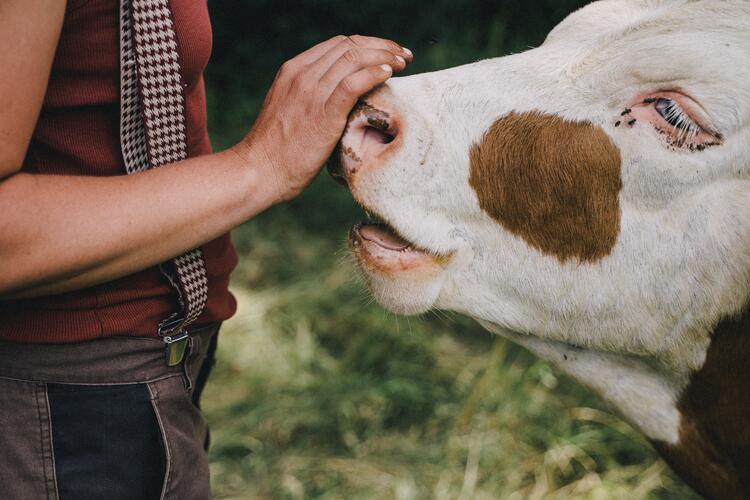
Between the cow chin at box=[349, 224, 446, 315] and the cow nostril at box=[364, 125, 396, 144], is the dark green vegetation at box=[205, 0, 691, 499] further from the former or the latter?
the cow nostril at box=[364, 125, 396, 144]

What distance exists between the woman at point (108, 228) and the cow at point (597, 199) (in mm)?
176

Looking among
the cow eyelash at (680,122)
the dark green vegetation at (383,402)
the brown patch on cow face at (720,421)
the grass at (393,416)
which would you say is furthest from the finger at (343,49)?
the dark green vegetation at (383,402)

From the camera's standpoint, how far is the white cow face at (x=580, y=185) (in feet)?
5.17

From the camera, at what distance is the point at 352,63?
1.49m

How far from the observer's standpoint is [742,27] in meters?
1.61

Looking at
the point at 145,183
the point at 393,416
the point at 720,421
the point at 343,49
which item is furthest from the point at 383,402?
the point at 145,183

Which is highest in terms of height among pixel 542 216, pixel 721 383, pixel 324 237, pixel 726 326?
pixel 542 216

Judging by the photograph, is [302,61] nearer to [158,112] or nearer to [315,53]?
[315,53]

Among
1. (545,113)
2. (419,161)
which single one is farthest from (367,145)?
(545,113)

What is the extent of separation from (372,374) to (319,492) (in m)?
0.74

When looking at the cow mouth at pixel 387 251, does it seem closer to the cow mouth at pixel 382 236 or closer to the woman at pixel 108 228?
the cow mouth at pixel 382 236

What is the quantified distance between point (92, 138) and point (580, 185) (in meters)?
0.94

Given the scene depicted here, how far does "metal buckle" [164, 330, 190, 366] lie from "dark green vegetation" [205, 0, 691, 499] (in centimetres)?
152

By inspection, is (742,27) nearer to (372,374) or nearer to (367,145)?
(367,145)
